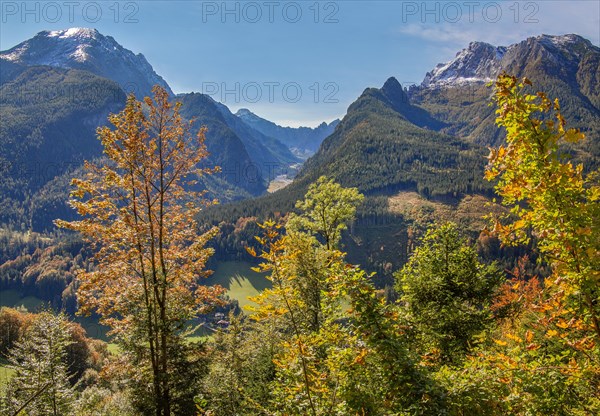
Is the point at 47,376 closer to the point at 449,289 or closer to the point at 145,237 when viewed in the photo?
the point at 145,237

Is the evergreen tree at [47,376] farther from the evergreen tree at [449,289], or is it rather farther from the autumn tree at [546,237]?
the autumn tree at [546,237]

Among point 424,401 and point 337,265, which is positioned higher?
point 337,265

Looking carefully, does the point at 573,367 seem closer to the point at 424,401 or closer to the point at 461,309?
the point at 424,401

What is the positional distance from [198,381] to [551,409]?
539 inches

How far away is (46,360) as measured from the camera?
62.6 ft

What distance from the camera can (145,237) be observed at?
15.0 meters

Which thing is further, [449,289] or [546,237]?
[449,289]

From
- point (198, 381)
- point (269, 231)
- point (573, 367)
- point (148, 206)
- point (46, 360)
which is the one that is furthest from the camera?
point (46, 360)

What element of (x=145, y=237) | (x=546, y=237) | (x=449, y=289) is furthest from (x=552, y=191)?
(x=449, y=289)

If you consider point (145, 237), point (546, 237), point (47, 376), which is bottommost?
point (47, 376)

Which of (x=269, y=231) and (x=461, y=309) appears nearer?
(x=269, y=231)

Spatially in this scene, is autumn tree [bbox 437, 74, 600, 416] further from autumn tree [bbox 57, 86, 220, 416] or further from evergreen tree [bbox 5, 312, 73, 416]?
evergreen tree [bbox 5, 312, 73, 416]

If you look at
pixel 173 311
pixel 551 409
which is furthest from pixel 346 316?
pixel 173 311

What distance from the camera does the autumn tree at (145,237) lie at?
1437cm
